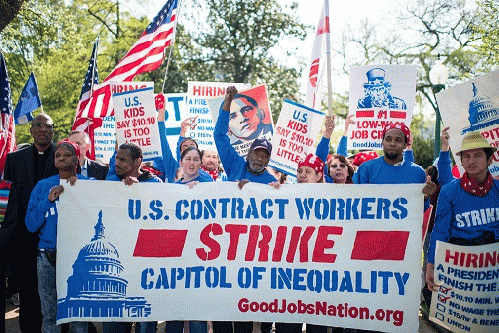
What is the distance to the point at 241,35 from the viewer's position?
838 inches

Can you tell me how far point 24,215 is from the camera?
498 cm

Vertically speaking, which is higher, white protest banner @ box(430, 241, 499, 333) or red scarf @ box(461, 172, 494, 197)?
red scarf @ box(461, 172, 494, 197)

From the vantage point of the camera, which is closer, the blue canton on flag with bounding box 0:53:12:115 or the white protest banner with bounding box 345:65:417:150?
the blue canton on flag with bounding box 0:53:12:115

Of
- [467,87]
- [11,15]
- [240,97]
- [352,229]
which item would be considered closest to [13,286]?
[352,229]

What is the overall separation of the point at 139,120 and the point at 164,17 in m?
2.36

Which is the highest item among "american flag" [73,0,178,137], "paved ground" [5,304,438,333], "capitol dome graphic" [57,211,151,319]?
"american flag" [73,0,178,137]

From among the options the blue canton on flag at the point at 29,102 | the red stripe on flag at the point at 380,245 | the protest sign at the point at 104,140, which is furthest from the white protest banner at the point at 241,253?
the protest sign at the point at 104,140

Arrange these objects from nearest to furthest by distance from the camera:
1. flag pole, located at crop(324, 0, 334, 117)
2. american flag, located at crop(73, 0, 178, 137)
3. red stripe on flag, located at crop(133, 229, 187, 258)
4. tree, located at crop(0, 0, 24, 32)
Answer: red stripe on flag, located at crop(133, 229, 187, 258) < flag pole, located at crop(324, 0, 334, 117) < american flag, located at crop(73, 0, 178, 137) < tree, located at crop(0, 0, 24, 32)

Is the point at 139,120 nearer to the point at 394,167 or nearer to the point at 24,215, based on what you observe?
the point at 24,215

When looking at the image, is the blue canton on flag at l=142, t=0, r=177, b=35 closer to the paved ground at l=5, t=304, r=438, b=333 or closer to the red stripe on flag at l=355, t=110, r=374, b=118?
the red stripe on flag at l=355, t=110, r=374, b=118

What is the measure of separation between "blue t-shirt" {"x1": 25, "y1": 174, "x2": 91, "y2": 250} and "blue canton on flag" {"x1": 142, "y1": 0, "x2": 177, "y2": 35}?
14.3 ft

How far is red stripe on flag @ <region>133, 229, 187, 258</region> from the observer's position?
4.81 metres

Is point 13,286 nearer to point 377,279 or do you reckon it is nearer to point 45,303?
point 45,303

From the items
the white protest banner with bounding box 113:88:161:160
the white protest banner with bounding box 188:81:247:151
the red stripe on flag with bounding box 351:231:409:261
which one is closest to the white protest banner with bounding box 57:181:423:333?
the red stripe on flag with bounding box 351:231:409:261
